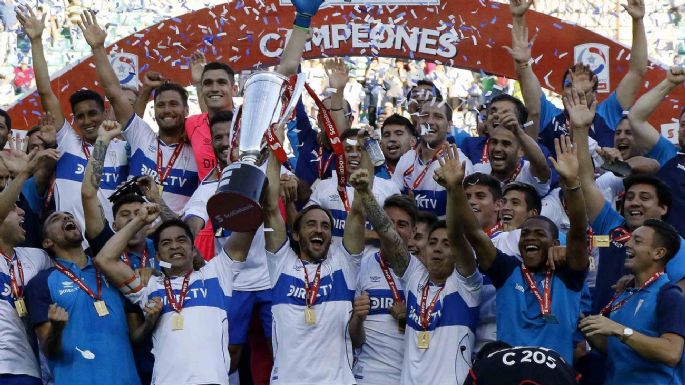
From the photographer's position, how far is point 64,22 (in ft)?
46.9

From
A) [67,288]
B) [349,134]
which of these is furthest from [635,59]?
[67,288]

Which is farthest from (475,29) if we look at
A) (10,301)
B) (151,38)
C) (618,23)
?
(10,301)

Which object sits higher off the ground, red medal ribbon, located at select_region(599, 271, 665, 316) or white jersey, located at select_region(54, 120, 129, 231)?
white jersey, located at select_region(54, 120, 129, 231)

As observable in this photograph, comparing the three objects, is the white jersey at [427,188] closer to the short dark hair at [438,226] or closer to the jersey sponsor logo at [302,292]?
the short dark hair at [438,226]

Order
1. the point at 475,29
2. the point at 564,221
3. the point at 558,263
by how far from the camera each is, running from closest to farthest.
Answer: the point at 558,263
the point at 564,221
the point at 475,29

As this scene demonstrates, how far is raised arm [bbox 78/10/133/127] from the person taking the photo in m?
8.48

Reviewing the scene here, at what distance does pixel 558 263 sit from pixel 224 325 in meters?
1.87

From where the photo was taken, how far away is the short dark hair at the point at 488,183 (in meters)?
7.71

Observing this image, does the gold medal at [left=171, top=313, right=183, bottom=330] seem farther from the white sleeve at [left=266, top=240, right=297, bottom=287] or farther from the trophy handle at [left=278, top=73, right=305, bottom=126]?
the trophy handle at [left=278, top=73, right=305, bottom=126]

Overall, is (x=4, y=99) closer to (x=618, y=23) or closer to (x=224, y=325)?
(x=618, y=23)

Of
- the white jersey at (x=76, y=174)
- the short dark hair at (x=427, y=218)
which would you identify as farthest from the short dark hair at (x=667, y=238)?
the white jersey at (x=76, y=174)

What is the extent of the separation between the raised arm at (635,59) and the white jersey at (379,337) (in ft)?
7.39

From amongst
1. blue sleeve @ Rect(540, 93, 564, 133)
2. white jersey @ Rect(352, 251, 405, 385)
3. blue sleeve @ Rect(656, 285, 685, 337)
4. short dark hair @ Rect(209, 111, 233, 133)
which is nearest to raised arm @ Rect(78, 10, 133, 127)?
short dark hair @ Rect(209, 111, 233, 133)

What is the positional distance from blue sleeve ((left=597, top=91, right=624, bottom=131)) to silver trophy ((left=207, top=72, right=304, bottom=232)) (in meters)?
3.39
